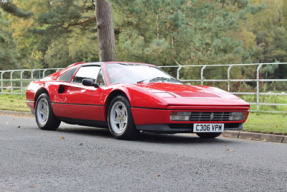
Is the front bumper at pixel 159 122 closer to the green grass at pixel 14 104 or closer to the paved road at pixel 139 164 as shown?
the paved road at pixel 139 164

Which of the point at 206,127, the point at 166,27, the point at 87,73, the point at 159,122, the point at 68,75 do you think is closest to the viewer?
the point at 159,122

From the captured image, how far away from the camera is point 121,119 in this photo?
8.70m

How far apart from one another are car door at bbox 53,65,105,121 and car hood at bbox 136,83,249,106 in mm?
971

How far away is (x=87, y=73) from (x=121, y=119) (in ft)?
5.51

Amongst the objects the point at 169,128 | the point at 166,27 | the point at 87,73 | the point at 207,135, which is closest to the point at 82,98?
the point at 87,73

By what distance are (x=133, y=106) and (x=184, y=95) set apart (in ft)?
2.85

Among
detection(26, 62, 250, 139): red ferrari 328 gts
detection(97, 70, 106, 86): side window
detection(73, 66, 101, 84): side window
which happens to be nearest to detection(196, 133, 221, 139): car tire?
detection(26, 62, 250, 139): red ferrari 328 gts

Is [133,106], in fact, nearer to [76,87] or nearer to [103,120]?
[103,120]

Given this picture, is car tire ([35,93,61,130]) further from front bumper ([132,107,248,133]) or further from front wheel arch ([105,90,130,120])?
front bumper ([132,107,248,133])

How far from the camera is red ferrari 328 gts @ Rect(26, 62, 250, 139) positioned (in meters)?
8.09

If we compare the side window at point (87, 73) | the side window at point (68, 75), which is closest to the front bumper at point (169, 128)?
the side window at point (87, 73)

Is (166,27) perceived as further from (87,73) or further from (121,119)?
(121,119)

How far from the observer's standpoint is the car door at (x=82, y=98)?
9.17m

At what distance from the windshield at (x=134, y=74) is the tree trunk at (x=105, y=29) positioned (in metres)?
7.19
